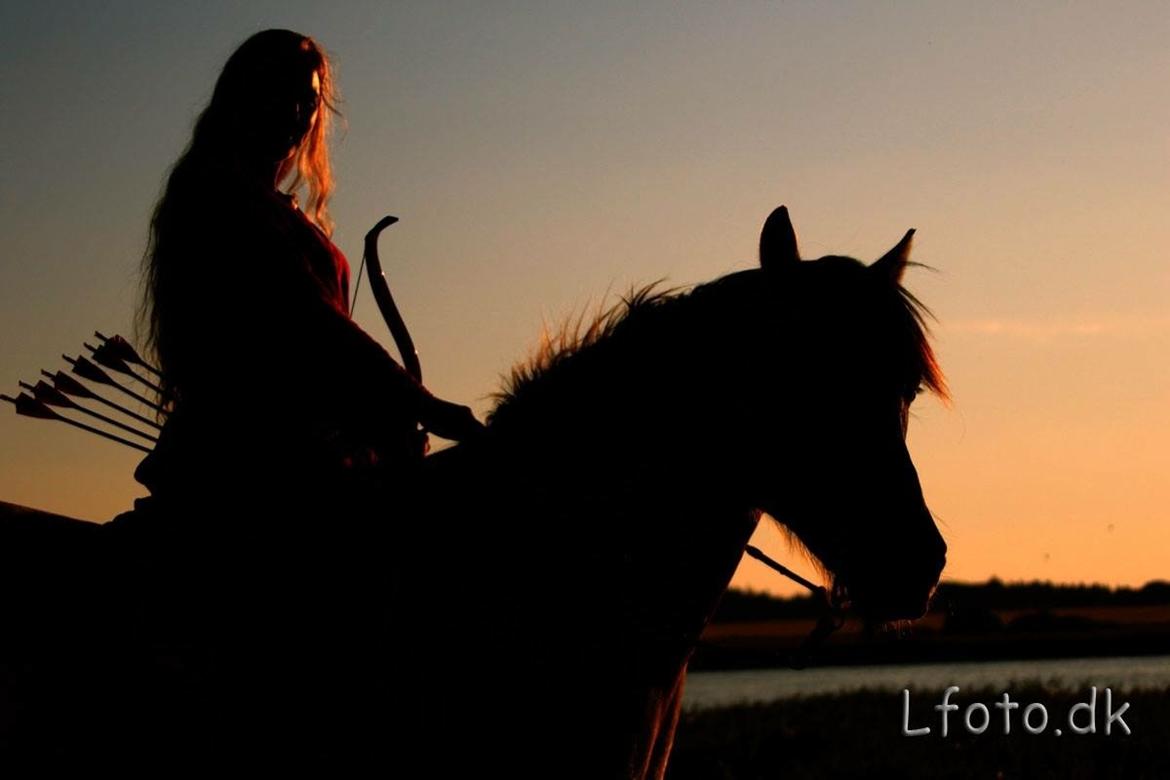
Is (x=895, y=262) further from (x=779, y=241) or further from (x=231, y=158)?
(x=231, y=158)

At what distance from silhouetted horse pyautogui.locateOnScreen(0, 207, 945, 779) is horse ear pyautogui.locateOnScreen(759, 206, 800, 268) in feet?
0.24

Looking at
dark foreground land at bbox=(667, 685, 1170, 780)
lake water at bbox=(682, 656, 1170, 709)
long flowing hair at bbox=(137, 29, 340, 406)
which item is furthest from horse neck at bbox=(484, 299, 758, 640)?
lake water at bbox=(682, 656, 1170, 709)

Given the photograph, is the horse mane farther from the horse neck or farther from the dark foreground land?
the dark foreground land

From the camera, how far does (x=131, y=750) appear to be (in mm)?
3896

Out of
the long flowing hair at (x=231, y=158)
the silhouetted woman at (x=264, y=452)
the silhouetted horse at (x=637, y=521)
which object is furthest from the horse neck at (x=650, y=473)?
the long flowing hair at (x=231, y=158)

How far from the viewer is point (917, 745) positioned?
51.2 feet

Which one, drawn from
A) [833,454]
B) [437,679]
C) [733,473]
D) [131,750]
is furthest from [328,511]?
[833,454]

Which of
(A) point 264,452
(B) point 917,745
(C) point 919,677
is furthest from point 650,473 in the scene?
(C) point 919,677

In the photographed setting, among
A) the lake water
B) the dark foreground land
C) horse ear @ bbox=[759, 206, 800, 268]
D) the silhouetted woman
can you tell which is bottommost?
Answer: the silhouetted woman

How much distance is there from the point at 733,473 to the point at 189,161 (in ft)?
5.70

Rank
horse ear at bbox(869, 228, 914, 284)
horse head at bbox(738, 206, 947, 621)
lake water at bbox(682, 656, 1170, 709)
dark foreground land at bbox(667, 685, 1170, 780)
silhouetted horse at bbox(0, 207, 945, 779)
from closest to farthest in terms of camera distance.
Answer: silhouetted horse at bbox(0, 207, 945, 779) < horse head at bbox(738, 206, 947, 621) < horse ear at bbox(869, 228, 914, 284) < dark foreground land at bbox(667, 685, 1170, 780) < lake water at bbox(682, 656, 1170, 709)

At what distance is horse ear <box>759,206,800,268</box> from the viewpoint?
429cm

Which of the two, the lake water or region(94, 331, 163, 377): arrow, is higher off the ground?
the lake water

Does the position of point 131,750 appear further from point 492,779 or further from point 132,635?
point 492,779
